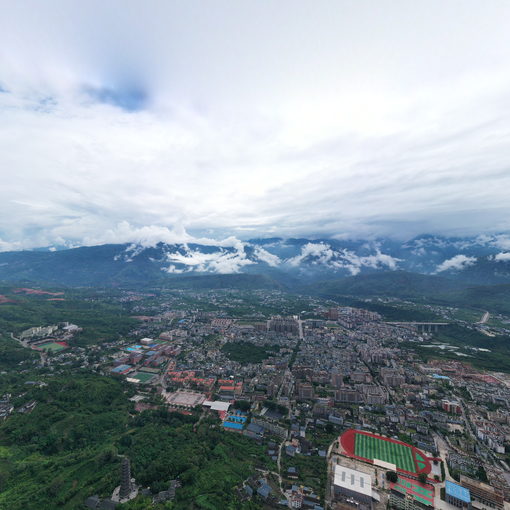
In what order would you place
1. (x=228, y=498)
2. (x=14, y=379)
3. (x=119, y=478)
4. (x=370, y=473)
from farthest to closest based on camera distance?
(x=14, y=379) < (x=370, y=473) < (x=119, y=478) < (x=228, y=498)

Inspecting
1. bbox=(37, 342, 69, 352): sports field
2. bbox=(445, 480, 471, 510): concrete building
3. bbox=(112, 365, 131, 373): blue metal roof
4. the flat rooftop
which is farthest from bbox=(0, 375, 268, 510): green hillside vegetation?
bbox=(37, 342, 69, 352): sports field

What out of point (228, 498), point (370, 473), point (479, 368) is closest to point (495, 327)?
point (479, 368)

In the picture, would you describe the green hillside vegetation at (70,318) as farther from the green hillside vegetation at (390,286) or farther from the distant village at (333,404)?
the green hillside vegetation at (390,286)

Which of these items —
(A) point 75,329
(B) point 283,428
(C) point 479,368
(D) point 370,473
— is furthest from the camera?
(A) point 75,329

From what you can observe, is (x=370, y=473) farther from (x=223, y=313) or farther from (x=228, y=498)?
(x=223, y=313)

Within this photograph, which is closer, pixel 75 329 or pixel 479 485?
pixel 479 485

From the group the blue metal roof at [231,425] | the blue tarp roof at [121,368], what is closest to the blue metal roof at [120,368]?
the blue tarp roof at [121,368]

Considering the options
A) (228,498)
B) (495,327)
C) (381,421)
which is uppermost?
(228,498)
